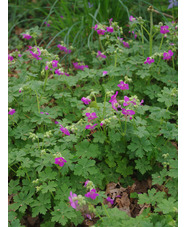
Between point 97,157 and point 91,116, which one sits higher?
point 91,116

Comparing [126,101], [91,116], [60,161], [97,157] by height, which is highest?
[126,101]

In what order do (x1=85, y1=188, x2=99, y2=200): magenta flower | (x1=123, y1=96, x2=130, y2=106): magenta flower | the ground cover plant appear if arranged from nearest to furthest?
(x1=85, y1=188, x2=99, y2=200): magenta flower
the ground cover plant
(x1=123, y1=96, x2=130, y2=106): magenta flower

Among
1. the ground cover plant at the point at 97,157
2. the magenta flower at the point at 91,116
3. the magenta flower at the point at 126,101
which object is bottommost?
the ground cover plant at the point at 97,157

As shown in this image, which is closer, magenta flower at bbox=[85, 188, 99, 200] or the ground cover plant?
magenta flower at bbox=[85, 188, 99, 200]

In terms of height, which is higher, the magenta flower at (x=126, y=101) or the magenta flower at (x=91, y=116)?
the magenta flower at (x=126, y=101)

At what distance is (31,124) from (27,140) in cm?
18

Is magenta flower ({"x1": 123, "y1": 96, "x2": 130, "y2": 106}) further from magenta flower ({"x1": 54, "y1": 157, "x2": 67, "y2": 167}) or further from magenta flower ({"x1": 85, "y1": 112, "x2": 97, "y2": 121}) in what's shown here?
magenta flower ({"x1": 54, "y1": 157, "x2": 67, "y2": 167})

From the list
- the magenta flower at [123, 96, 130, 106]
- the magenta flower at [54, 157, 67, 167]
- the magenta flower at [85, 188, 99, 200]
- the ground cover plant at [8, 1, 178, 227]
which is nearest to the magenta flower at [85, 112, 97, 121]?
the ground cover plant at [8, 1, 178, 227]

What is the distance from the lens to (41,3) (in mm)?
4898

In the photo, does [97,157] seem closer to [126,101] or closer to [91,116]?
[91,116]

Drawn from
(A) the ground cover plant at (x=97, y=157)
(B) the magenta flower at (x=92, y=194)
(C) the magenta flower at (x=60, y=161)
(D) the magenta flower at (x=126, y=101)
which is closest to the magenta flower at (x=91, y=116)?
(A) the ground cover plant at (x=97, y=157)

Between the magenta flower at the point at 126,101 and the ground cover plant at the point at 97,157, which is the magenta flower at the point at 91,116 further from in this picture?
the magenta flower at the point at 126,101

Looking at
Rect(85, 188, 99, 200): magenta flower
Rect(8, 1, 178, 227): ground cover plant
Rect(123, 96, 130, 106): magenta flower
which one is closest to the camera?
Rect(85, 188, 99, 200): magenta flower

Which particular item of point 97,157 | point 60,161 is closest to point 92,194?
point 60,161
